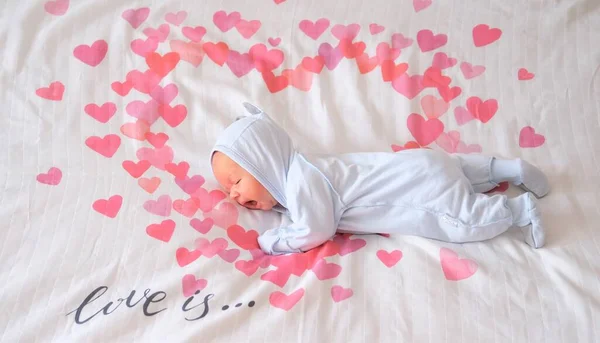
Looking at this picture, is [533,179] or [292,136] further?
[292,136]

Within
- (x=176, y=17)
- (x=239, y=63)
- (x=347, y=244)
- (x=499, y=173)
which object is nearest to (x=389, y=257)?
(x=347, y=244)

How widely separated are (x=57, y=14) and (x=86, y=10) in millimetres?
81

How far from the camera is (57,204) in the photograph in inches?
51.8

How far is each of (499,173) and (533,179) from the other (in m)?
0.07

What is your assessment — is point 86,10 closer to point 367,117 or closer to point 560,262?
point 367,117

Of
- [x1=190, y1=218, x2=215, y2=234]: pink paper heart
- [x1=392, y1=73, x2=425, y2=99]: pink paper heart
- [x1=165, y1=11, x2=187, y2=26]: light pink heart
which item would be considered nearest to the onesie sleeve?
[x1=190, y1=218, x2=215, y2=234]: pink paper heart

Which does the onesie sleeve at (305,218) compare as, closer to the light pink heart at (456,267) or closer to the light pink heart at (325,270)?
the light pink heart at (325,270)

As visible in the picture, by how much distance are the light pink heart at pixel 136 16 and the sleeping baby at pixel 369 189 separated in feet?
1.68

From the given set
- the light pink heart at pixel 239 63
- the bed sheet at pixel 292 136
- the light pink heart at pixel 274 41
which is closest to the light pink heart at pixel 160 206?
the bed sheet at pixel 292 136

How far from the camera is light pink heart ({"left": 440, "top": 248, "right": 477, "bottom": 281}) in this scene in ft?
3.88

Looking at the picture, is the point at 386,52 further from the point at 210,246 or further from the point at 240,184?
the point at 210,246

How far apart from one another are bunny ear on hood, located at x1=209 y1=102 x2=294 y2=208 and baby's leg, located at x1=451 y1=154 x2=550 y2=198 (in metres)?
0.39

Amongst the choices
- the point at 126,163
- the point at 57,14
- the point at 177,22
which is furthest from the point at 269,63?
the point at 57,14

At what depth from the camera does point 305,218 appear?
50.0 inches
